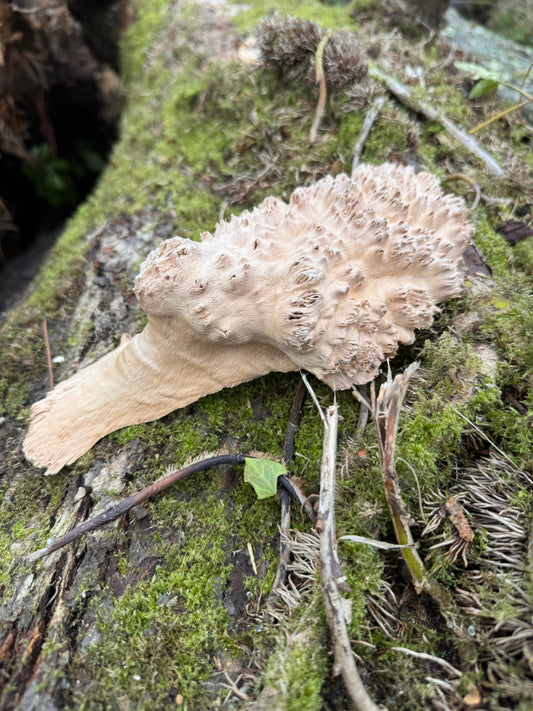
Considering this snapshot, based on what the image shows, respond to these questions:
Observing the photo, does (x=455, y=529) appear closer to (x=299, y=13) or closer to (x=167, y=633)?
(x=167, y=633)

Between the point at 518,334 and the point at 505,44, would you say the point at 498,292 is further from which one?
the point at 505,44

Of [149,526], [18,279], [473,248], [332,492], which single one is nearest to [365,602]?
[332,492]

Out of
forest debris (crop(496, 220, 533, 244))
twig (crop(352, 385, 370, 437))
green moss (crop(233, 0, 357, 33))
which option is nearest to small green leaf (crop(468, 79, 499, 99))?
forest debris (crop(496, 220, 533, 244))

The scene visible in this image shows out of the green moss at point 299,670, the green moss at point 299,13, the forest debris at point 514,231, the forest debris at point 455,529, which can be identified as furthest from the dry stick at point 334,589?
the green moss at point 299,13

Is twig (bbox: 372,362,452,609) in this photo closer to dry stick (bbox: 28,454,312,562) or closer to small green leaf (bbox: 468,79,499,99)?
dry stick (bbox: 28,454,312,562)

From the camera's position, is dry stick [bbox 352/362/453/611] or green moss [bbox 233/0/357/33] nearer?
dry stick [bbox 352/362/453/611]

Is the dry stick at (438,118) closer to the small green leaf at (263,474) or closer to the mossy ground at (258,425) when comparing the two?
the mossy ground at (258,425)
